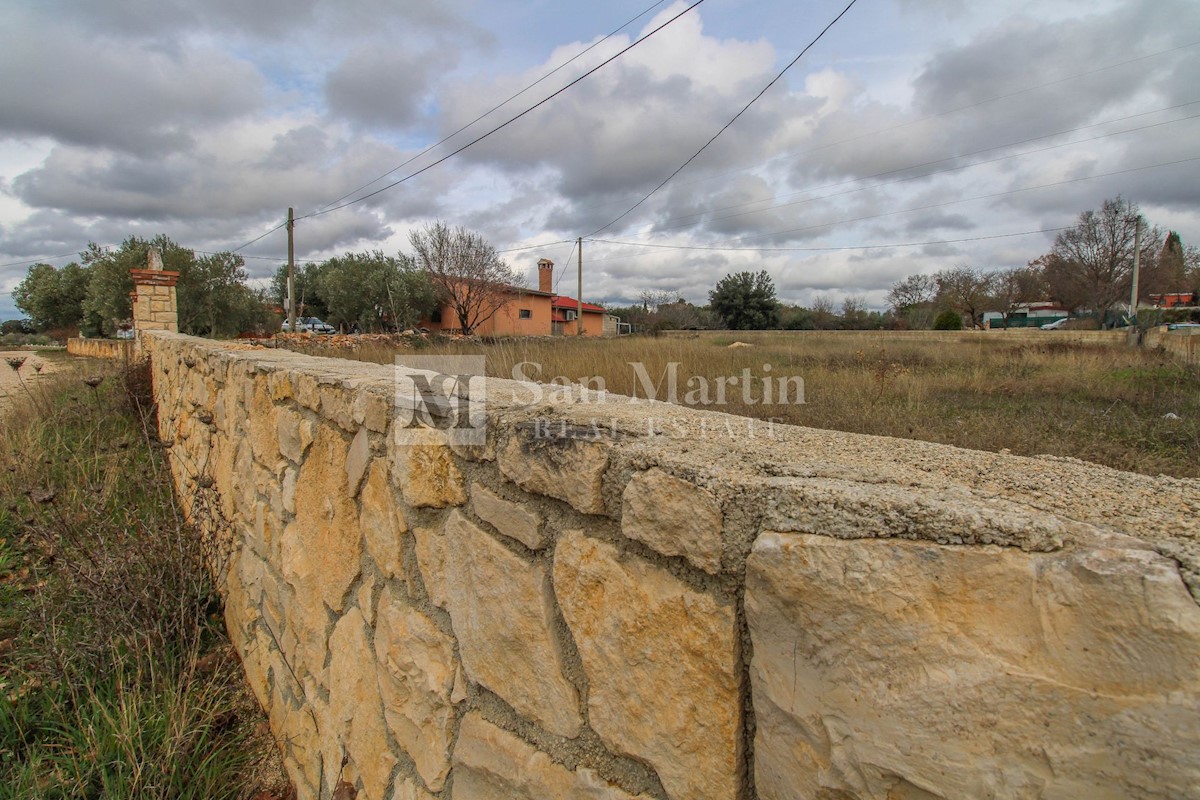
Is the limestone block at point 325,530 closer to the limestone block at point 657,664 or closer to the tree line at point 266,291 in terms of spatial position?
the limestone block at point 657,664

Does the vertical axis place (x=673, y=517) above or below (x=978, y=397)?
above

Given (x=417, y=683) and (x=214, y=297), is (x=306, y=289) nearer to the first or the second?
(x=214, y=297)

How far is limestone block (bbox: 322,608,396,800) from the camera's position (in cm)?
152

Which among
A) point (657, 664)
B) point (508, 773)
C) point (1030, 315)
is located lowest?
point (508, 773)

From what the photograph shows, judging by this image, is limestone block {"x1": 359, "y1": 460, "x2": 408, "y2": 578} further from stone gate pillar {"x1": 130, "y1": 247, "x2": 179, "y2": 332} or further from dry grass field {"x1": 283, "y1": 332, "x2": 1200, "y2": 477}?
stone gate pillar {"x1": 130, "y1": 247, "x2": 179, "y2": 332}

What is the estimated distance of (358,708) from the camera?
1617 millimetres

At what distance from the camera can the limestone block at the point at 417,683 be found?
1277mm

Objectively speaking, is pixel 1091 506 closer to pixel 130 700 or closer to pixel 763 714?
pixel 763 714

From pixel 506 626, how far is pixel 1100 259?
1337 inches

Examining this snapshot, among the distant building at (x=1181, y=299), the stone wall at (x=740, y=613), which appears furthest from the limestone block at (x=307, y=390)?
the distant building at (x=1181, y=299)

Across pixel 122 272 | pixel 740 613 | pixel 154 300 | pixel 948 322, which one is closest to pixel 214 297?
pixel 122 272

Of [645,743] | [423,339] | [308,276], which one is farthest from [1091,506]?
[308,276]

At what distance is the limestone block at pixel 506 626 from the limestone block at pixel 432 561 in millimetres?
24

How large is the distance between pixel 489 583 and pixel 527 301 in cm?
3174
